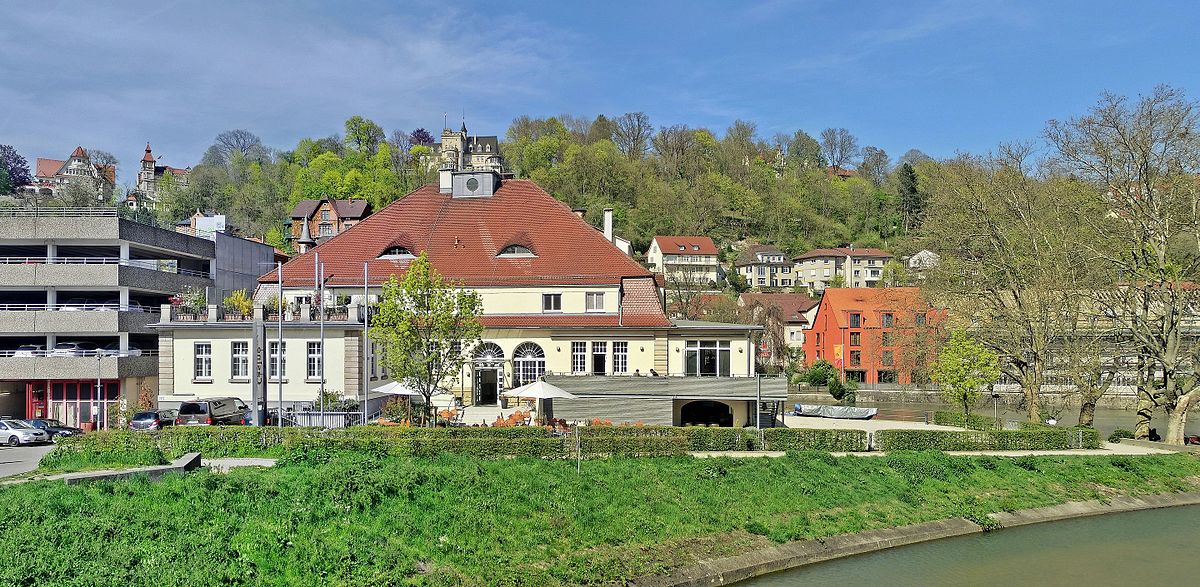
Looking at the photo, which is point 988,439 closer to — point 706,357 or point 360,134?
point 706,357

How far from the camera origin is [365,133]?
141500 mm

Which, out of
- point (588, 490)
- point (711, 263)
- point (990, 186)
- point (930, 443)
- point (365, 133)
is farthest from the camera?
point (365, 133)

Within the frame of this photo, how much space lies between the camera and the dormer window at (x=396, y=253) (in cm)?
4741

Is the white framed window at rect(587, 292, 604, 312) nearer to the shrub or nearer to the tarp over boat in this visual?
the tarp over boat

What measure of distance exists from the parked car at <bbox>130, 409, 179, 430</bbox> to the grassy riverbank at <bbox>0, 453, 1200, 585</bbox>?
12.6 m

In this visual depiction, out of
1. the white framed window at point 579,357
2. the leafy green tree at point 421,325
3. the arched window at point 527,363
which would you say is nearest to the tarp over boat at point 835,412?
the white framed window at point 579,357

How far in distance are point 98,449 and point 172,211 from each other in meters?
104

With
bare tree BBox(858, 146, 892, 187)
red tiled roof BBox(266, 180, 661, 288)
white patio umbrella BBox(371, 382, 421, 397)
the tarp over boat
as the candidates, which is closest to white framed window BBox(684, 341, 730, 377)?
red tiled roof BBox(266, 180, 661, 288)

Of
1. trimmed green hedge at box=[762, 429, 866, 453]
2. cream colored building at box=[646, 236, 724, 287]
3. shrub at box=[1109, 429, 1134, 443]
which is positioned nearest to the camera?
trimmed green hedge at box=[762, 429, 866, 453]

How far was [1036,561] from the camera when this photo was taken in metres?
22.4

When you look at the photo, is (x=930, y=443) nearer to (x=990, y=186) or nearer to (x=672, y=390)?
(x=672, y=390)

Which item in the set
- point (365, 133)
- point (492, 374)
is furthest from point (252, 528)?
point (365, 133)

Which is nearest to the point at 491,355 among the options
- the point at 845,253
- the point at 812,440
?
the point at 812,440

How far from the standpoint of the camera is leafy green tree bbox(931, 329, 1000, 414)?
43.7m
